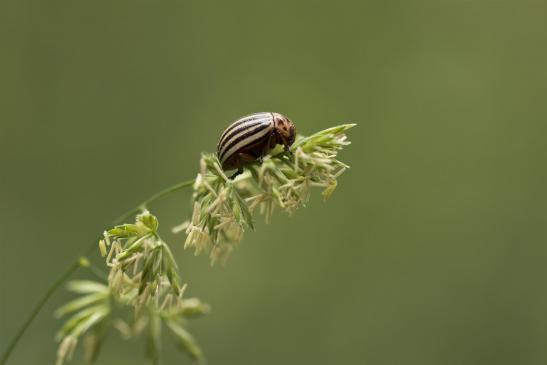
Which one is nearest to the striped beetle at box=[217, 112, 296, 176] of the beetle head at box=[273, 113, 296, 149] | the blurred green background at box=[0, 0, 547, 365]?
the beetle head at box=[273, 113, 296, 149]

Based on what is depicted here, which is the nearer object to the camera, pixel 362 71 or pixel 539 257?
pixel 539 257

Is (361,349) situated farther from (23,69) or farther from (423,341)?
(23,69)

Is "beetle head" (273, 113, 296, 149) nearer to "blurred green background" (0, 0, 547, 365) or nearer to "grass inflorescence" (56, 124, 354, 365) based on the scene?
"grass inflorescence" (56, 124, 354, 365)

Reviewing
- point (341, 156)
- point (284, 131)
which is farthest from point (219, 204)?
point (341, 156)

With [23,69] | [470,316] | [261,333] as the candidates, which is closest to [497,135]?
[470,316]

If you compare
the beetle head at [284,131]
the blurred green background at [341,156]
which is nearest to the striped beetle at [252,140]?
the beetle head at [284,131]

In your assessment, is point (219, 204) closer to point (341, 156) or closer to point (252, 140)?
point (252, 140)
